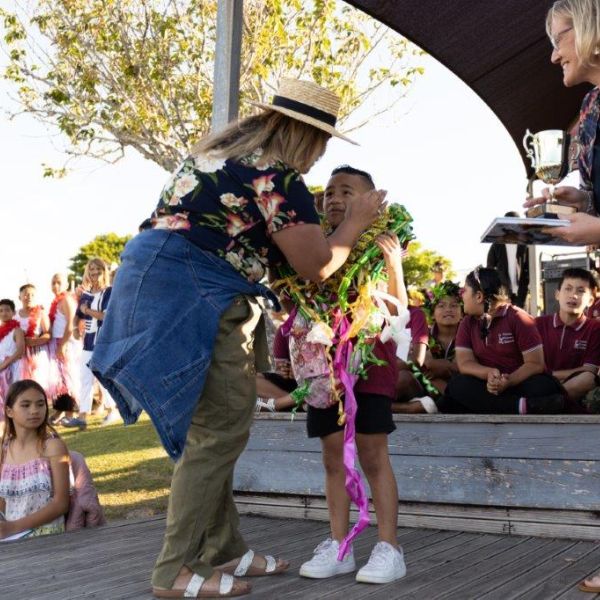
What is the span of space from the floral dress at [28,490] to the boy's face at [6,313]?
19.1 ft

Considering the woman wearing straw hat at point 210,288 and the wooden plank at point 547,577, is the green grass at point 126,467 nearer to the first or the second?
the woman wearing straw hat at point 210,288

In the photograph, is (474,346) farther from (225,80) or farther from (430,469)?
(225,80)

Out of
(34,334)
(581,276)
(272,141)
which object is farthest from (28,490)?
(34,334)

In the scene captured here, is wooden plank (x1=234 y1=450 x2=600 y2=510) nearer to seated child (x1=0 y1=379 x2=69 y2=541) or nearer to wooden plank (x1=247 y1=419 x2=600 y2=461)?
wooden plank (x1=247 y1=419 x2=600 y2=461)

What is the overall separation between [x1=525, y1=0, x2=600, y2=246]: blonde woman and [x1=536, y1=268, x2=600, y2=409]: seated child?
225cm

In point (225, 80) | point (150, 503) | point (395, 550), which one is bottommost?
point (150, 503)

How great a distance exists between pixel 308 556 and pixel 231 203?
1.56 meters

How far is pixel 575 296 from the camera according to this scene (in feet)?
A: 16.2

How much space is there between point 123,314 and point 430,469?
5.99ft

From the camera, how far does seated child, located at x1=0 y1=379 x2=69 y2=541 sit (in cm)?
423

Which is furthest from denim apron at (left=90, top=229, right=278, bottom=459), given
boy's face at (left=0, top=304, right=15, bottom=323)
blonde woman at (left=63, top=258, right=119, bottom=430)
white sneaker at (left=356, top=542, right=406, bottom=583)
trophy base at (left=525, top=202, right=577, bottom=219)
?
boy's face at (left=0, top=304, right=15, bottom=323)

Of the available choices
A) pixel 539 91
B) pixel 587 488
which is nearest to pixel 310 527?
pixel 587 488

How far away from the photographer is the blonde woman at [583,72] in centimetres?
249

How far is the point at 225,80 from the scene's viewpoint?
15.5ft
